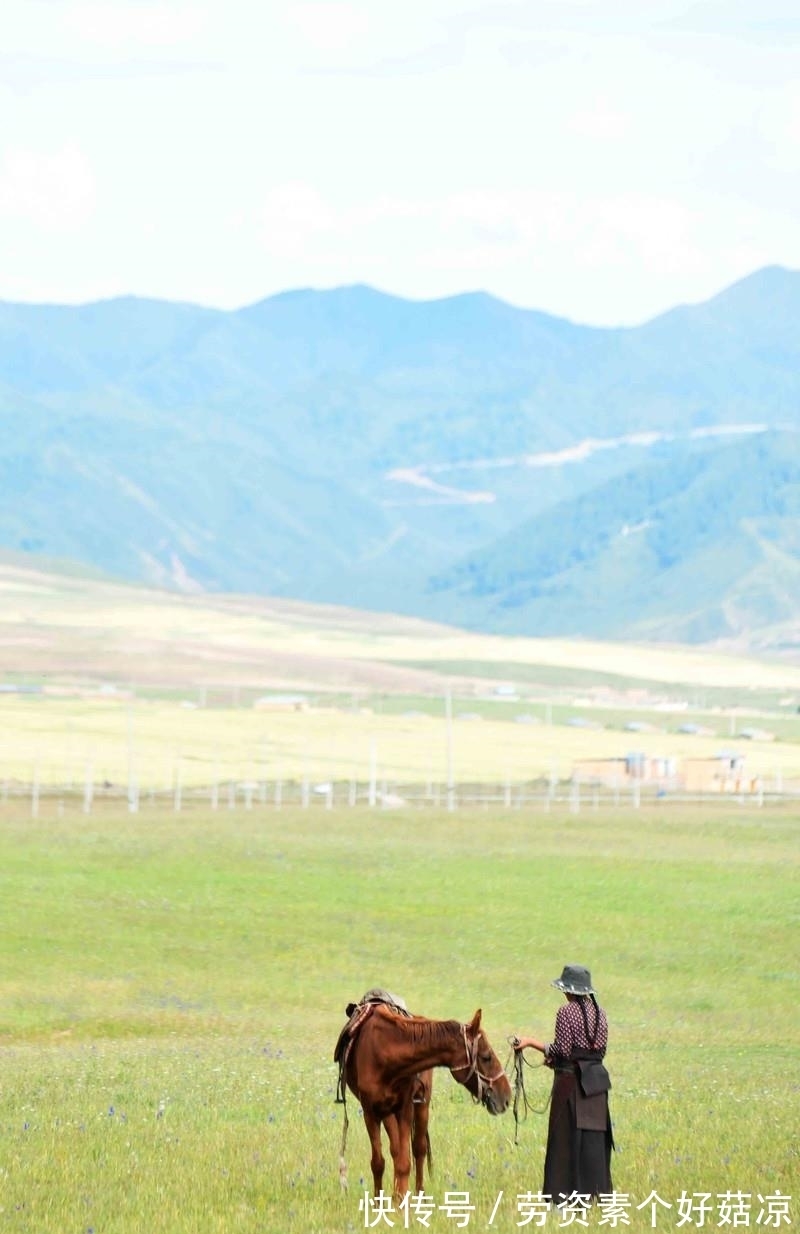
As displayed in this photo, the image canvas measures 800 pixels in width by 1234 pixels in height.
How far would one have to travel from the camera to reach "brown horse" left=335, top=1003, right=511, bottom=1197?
Answer: 14.1 m

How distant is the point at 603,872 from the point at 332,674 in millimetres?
143198

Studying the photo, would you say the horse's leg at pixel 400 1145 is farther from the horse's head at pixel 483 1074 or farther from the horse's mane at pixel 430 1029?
the horse's head at pixel 483 1074

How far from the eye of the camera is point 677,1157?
16.8m

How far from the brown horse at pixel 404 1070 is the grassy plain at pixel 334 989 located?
563 millimetres

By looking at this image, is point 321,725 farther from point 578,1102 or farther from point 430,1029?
point 430,1029

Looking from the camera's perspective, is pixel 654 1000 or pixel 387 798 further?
pixel 387 798

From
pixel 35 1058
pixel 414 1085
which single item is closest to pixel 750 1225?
pixel 414 1085

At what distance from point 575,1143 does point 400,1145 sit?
1242 mm

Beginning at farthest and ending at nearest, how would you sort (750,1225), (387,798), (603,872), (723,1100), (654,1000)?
(387,798) < (603,872) < (654,1000) < (723,1100) < (750,1225)

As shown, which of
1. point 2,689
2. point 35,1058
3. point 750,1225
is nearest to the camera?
point 750,1225

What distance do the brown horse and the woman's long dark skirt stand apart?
27.1 inches

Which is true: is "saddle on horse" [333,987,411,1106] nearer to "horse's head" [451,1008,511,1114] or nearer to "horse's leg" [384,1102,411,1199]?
"horse's leg" [384,1102,411,1199]

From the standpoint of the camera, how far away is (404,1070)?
572 inches

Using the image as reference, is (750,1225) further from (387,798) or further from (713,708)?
(713,708)
